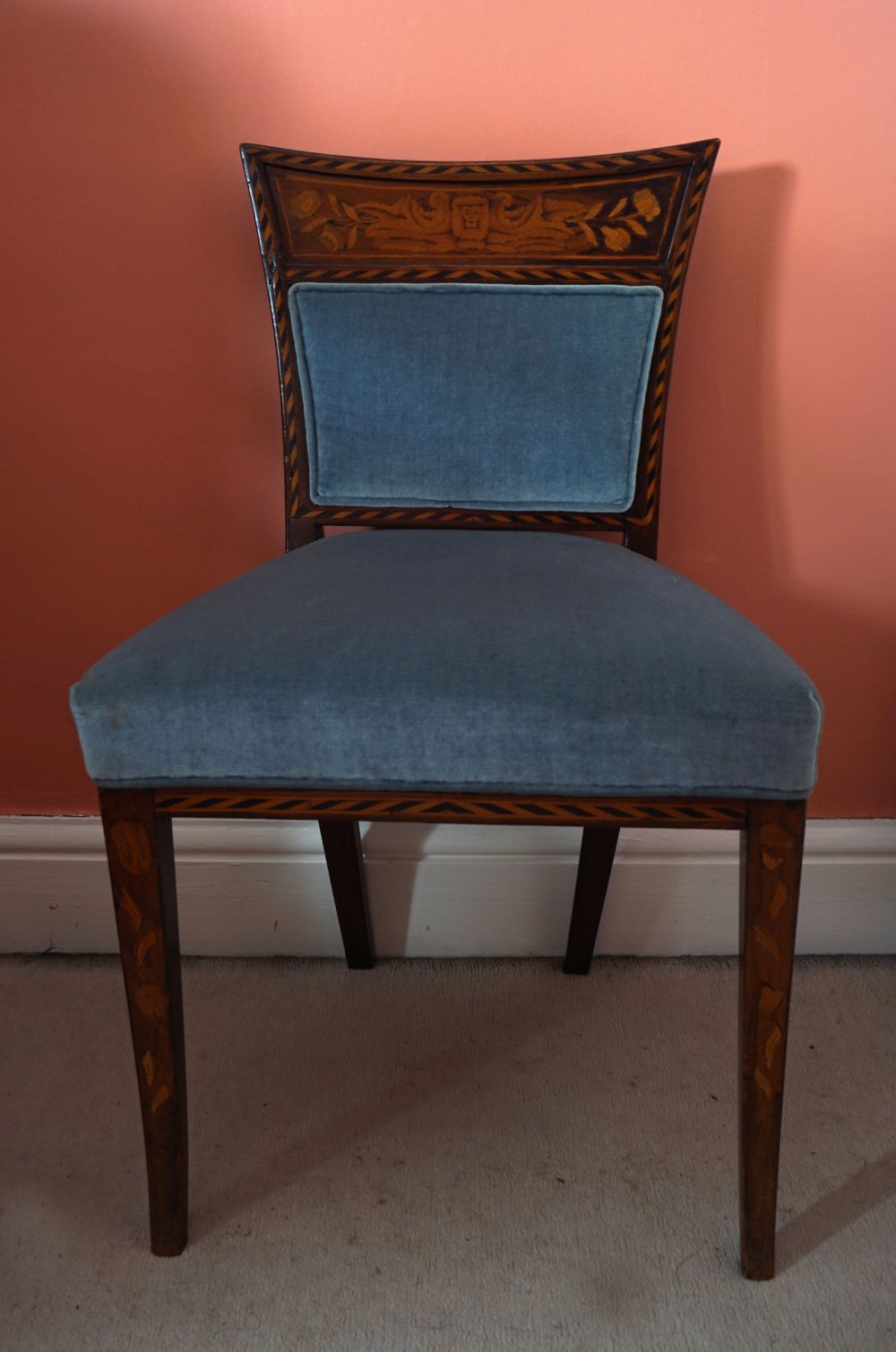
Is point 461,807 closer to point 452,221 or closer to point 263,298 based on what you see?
point 452,221

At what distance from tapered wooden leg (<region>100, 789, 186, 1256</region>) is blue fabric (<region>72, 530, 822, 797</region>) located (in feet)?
0.15

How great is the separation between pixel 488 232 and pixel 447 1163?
2.94ft

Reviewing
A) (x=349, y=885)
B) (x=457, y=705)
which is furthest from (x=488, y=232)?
(x=349, y=885)

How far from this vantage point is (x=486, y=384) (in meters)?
1.01

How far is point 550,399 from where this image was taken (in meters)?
1.01

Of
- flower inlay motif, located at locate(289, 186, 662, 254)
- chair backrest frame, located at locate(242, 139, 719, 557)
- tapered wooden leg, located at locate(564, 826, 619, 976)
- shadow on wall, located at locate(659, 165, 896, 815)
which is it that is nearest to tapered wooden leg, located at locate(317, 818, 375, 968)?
tapered wooden leg, located at locate(564, 826, 619, 976)

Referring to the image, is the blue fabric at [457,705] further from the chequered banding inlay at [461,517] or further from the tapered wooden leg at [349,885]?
the tapered wooden leg at [349,885]

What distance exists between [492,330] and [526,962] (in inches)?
29.9

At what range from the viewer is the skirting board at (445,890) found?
1302 millimetres

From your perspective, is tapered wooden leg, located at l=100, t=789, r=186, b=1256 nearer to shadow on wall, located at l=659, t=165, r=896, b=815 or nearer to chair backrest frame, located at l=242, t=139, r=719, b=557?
chair backrest frame, located at l=242, t=139, r=719, b=557

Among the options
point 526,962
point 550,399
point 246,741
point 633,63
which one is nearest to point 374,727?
point 246,741

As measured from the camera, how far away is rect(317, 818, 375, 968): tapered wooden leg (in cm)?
116

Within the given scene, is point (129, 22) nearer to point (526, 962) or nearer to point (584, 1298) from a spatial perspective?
point (526, 962)

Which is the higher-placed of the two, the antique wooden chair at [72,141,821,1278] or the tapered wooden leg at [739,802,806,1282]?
the antique wooden chair at [72,141,821,1278]
